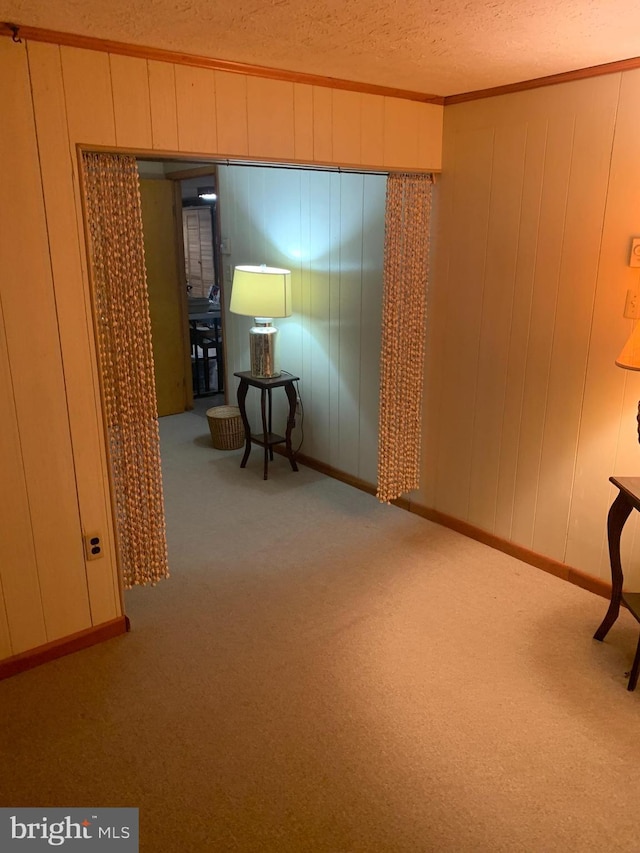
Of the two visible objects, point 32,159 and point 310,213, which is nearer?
point 32,159

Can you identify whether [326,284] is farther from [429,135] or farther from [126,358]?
[126,358]

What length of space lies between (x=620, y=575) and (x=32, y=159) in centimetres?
262

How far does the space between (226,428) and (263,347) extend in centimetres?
87

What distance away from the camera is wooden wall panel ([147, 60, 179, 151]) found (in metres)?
2.33

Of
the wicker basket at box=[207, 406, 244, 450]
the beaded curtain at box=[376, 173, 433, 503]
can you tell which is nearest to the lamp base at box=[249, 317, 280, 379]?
the wicker basket at box=[207, 406, 244, 450]

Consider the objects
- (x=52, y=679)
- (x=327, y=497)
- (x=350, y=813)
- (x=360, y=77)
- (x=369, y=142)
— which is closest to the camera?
(x=350, y=813)

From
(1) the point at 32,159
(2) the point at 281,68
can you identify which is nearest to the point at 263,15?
(2) the point at 281,68

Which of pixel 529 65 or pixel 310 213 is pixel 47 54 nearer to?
pixel 529 65

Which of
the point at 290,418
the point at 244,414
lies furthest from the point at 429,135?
the point at 244,414

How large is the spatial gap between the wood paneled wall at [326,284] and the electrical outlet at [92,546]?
1.99m

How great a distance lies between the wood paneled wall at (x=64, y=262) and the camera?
217 centimetres

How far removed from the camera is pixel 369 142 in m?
3.03

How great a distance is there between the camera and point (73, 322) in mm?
2381

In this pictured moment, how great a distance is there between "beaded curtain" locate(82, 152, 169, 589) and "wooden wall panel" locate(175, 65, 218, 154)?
0.76 feet
